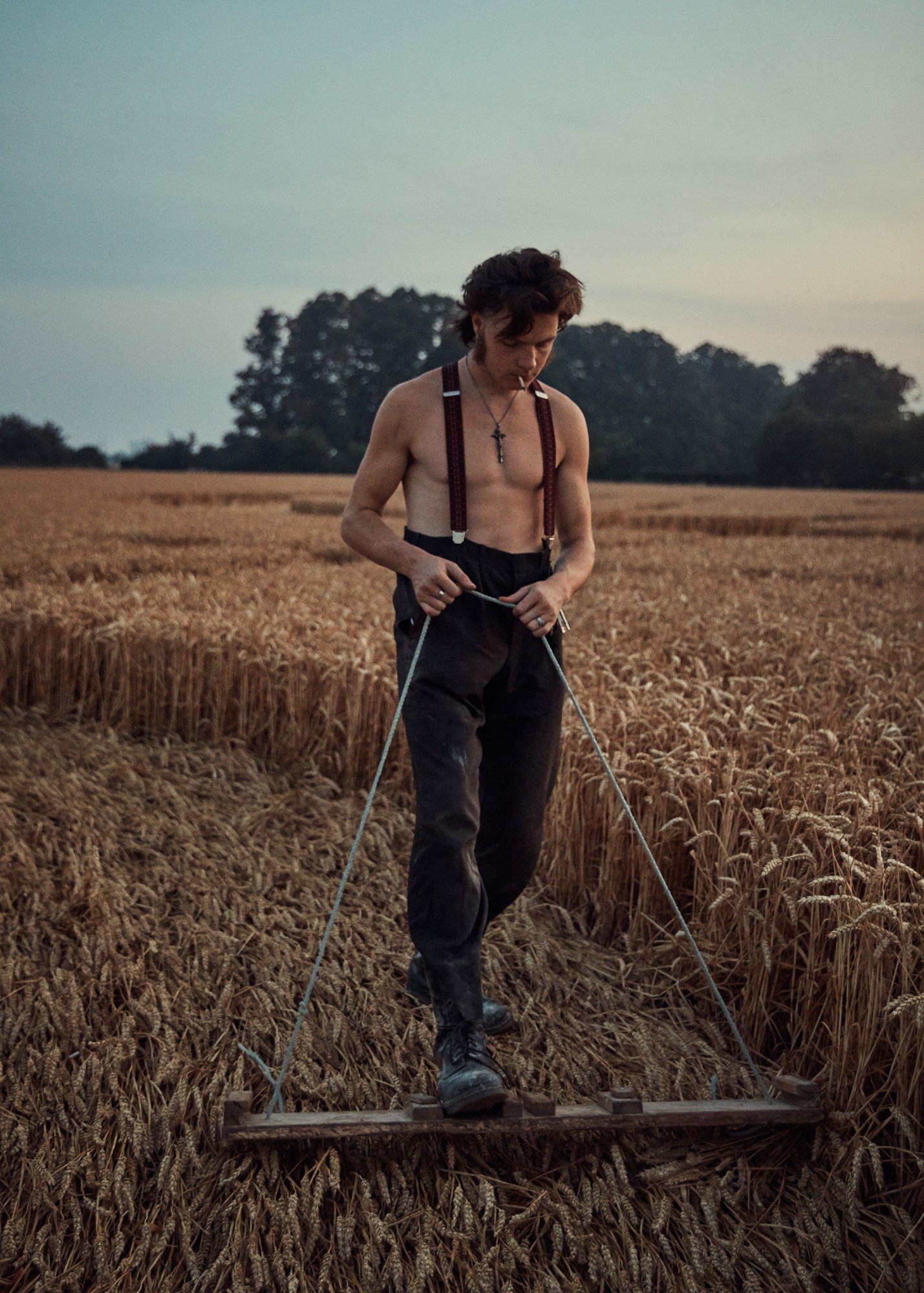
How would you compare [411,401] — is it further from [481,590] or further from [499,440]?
[481,590]

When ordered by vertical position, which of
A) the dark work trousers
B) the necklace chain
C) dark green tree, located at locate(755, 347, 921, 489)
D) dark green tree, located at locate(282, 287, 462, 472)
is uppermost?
dark green tree, located at locate(282, 287, 462, 472)

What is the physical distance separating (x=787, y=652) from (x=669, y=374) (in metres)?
78.2

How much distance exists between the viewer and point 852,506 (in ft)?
107

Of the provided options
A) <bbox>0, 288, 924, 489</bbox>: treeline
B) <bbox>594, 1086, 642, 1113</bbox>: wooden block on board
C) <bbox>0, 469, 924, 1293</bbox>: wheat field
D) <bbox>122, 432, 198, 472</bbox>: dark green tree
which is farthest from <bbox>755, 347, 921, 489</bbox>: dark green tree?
<bbox>594, 1086, 642, 1113</bbox>: wooden block on board

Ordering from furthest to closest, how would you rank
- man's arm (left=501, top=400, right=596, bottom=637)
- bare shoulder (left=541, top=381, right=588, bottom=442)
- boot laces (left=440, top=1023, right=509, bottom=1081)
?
bare shoulder (left=541, top=381, right=588, bottom=442) → man's arm (left=501, top=400, right=596, bottom=637) → boot laces (left=440, top=1023, right=509, bottom=1081)

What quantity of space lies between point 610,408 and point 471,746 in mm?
74725

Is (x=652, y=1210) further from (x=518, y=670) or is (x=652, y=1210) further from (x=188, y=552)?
(x=188, y=552)

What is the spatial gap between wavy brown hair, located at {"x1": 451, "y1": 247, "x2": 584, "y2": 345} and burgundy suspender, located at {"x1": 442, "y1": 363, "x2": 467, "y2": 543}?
0.75 ft

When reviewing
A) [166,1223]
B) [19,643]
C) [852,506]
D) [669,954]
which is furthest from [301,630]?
[852,506]

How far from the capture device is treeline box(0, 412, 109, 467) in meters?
57.3

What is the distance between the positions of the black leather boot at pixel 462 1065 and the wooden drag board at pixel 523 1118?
0.13ft

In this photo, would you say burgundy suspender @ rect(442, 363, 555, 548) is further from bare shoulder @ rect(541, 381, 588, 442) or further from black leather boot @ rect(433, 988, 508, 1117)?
black leather boot @ rect(433, 988, 508, 1117)

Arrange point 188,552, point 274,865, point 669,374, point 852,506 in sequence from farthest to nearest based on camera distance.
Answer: point 669,374
point 852,506
point 188,552
point 274,865

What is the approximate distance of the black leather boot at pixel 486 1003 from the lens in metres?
3.35
